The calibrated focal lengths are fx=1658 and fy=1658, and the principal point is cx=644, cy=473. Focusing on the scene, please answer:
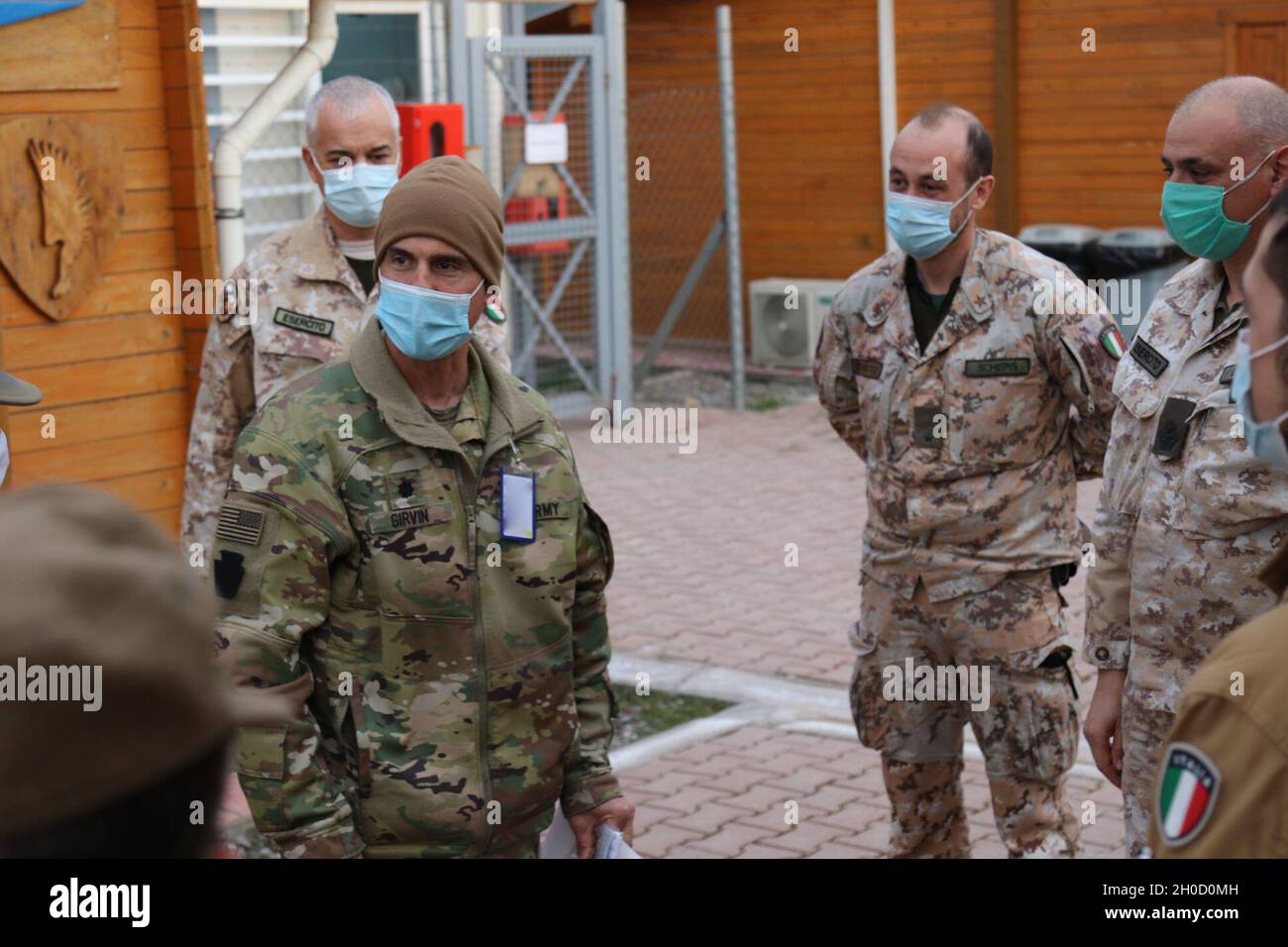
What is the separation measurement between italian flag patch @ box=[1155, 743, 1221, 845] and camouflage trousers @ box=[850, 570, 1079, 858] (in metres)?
2.65

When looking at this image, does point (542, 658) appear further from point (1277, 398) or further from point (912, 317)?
point (912, 317)

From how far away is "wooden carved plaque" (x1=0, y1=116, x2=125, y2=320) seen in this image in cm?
571

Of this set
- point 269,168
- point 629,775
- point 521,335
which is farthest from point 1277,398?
point 521,335

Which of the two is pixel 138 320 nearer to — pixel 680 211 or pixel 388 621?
pixel 388 621

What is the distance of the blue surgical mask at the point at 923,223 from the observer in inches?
175

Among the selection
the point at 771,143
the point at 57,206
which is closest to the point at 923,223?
the point at 57,206

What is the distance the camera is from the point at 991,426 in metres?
4.36

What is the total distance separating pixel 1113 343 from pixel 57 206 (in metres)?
3.66

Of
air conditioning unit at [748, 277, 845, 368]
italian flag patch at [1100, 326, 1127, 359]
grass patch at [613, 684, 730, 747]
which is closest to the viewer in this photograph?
italian flag patch at [1100, 326, 1127, 359]

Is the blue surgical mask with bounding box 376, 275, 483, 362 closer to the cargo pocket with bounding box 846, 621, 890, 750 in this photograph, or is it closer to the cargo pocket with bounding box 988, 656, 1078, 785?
the cargo pocket with bounding box 846, 621, 890, 750

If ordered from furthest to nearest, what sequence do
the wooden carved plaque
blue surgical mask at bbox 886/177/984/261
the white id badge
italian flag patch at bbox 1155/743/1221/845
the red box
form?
the red box, the wooden carved plaque, blue surgical mask at bbox 886/177/984/261, the white id badge, italian flag patch at bbox 1155/743/1221/845

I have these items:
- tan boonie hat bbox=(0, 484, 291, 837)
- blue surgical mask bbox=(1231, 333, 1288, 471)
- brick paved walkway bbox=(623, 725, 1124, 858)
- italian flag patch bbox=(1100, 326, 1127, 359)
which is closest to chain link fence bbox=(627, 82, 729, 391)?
brick paved walkway bbox=(623, 725, 1124, 858)

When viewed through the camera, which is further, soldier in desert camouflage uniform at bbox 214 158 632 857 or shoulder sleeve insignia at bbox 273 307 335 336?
shoulder sleeve insignia at bbox 273 307 335 336

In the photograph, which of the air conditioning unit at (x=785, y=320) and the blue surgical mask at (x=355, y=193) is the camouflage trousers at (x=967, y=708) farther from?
the air conditioning unit at (x=785, y=320)
